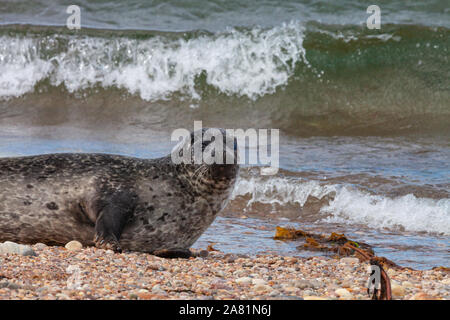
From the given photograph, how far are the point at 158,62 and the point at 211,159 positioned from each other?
9.21 metres

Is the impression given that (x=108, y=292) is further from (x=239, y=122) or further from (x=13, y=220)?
(x=239, y=122)

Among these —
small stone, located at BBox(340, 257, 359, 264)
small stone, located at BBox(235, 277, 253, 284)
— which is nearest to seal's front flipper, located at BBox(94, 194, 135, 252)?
small stone, located at BBox(235, 277, 253, 284)

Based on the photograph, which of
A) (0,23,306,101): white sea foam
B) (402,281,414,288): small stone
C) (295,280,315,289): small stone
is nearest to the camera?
(295,280,315,289): small stone

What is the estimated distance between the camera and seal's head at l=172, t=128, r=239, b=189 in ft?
16.1

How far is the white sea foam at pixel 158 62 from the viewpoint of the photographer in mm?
13477

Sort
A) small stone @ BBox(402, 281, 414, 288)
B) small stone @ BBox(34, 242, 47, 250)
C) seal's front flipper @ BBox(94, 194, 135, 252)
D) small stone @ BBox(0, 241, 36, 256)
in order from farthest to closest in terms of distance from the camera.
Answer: small stone @ BBox(34, 242, 47, 250) < seal's front flipper @ BBox(94, 194, 135, 252) < small stone @ BBox(0, 241, 36, 256) < small stone @ BBox(402, 281, 414, 288)

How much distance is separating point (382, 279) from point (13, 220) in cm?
270

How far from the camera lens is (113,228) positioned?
15.9 ft

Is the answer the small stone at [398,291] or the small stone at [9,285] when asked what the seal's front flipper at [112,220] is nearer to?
the small stone at [9,285]

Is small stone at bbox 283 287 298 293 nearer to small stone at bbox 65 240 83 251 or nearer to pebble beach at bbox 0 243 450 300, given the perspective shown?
pebble beach at bbox 0 243 450 300

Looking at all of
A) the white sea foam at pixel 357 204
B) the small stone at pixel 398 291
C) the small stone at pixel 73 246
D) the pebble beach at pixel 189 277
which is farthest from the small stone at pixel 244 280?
the white sea foam at pixel 357 204

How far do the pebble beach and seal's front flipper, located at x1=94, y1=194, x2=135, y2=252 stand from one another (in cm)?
9

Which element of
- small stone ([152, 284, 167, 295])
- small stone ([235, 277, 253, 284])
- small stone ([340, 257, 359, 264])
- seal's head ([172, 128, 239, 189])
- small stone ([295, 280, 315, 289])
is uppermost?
seal's head ([172, 128, 239, 189])

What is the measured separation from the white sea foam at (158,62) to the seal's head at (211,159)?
320 inches
